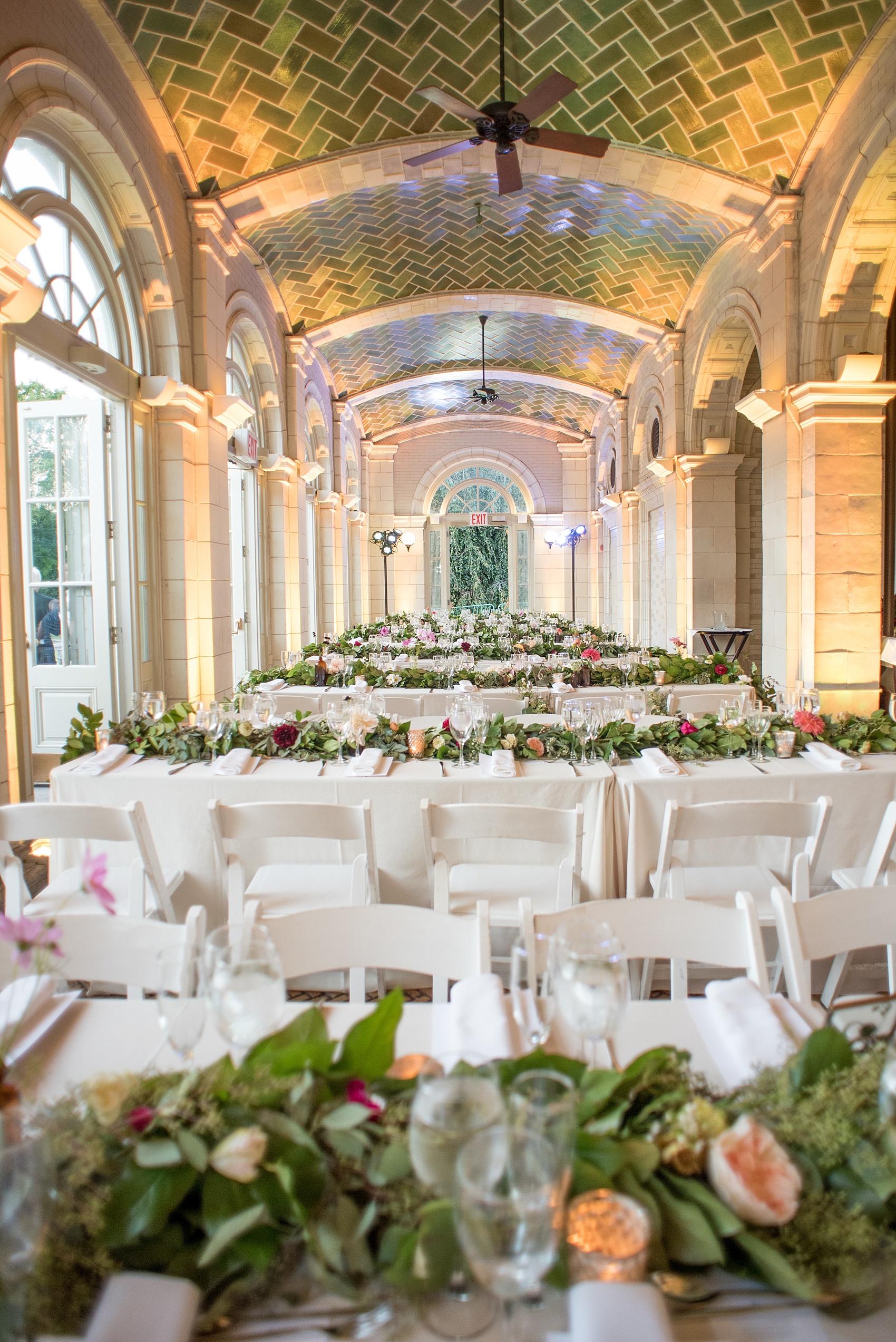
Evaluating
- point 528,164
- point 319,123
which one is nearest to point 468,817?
point 319,123

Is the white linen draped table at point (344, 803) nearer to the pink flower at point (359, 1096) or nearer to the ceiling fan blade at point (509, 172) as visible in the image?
the pink flower at point (359, 1096)

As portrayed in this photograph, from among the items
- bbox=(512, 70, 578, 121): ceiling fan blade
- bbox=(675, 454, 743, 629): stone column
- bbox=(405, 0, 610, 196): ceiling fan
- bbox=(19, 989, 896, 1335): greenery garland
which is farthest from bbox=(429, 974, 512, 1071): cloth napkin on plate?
bbox=(675, 454, 743, 629): stone column

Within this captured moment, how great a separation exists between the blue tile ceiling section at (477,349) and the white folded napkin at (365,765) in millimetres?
8920

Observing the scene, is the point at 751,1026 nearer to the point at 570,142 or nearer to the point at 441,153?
the point at 570,142

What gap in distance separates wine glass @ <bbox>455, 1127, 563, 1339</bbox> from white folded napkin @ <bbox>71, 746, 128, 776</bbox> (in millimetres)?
2784

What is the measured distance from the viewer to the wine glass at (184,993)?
3.65 feet

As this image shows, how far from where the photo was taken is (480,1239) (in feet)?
2.45

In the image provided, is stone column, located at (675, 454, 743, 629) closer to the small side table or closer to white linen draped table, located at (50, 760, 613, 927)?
the small side table

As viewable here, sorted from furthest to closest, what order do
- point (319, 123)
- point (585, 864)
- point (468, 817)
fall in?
point (319, 123) → point (585, 864) → point (468, 817)

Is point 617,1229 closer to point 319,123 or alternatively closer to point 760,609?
point 319,123

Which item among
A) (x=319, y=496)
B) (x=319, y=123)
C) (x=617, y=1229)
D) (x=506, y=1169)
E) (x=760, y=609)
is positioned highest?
(x=319, y=123)

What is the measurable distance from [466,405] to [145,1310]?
17.1 metres

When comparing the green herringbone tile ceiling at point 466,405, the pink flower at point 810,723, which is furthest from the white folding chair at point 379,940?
the green herringbone tile ceiling at point 466,405

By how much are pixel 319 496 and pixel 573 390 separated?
4.89 m
